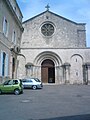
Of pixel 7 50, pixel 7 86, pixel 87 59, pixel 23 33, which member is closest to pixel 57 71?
pixel 87 59

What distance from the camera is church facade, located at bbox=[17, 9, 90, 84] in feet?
109

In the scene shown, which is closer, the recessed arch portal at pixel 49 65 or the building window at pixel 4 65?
the building window at pixel 4 65

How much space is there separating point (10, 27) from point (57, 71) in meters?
12.4

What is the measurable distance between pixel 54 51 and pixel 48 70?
3628 mm

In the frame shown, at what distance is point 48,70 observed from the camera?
1368 inches

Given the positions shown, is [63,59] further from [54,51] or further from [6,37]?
[6,37]

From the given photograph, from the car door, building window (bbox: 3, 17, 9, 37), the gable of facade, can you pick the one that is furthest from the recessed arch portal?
the car door

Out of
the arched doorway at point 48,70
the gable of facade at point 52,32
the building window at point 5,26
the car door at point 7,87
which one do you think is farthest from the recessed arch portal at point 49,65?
the car door at point 7,87

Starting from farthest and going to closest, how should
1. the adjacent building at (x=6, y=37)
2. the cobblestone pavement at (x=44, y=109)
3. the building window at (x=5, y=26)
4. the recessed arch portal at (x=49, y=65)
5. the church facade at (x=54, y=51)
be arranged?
the recessed arch portal at (x=49, y=65)
the church facade at (x=54, y=51)
the building window at (x=5, y=26)
the adjacent building at (x=6, y=37)
the cobblestone pavement at (x=44, y=109)

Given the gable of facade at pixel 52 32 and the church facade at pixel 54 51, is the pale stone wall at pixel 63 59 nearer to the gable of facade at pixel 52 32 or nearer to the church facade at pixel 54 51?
the church facade at pixel 54 51

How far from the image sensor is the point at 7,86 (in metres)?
17.0

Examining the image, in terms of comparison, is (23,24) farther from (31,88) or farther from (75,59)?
(31,88)

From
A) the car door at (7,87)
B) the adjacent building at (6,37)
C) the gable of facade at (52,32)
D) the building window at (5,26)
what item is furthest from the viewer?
the gable of facade at (52,32)

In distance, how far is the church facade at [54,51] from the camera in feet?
109
